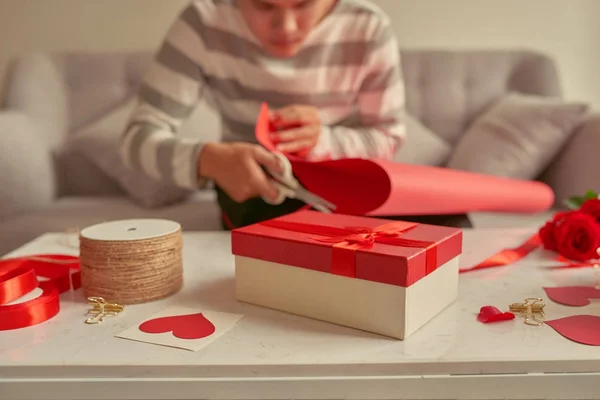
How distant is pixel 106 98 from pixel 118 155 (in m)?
0.27

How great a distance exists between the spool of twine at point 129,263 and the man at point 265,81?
371 millimetres

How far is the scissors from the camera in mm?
817

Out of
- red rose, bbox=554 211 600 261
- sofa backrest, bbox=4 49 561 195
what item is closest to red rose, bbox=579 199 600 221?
red rose, bbox=554 211 600 261

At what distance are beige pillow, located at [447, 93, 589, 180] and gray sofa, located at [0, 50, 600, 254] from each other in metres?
0.07

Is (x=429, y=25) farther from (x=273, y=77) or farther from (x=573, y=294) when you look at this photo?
(x=573, y=294)

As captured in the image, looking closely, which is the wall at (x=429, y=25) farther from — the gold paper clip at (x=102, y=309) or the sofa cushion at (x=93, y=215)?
the gold paper clip at (x=102, y=309)

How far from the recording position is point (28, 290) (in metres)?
0.59

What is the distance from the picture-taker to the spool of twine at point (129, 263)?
1.94 feet

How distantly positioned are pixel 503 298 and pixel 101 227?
443 mm

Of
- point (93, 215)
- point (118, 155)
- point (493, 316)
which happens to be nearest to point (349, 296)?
point (493, 316)

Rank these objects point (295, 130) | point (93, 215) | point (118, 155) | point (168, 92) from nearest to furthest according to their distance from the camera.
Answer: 1. point (295, 130)
2. point (168, 92)
3. point (93, 215)
4. point (118, 155)

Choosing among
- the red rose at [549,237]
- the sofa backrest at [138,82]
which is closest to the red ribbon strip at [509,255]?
the red rose at [549,237]

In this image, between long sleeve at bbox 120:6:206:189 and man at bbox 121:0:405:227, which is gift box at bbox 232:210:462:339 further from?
long sleeve at bbox 120:6:206:189

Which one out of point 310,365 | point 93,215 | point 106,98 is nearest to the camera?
point 310,365
